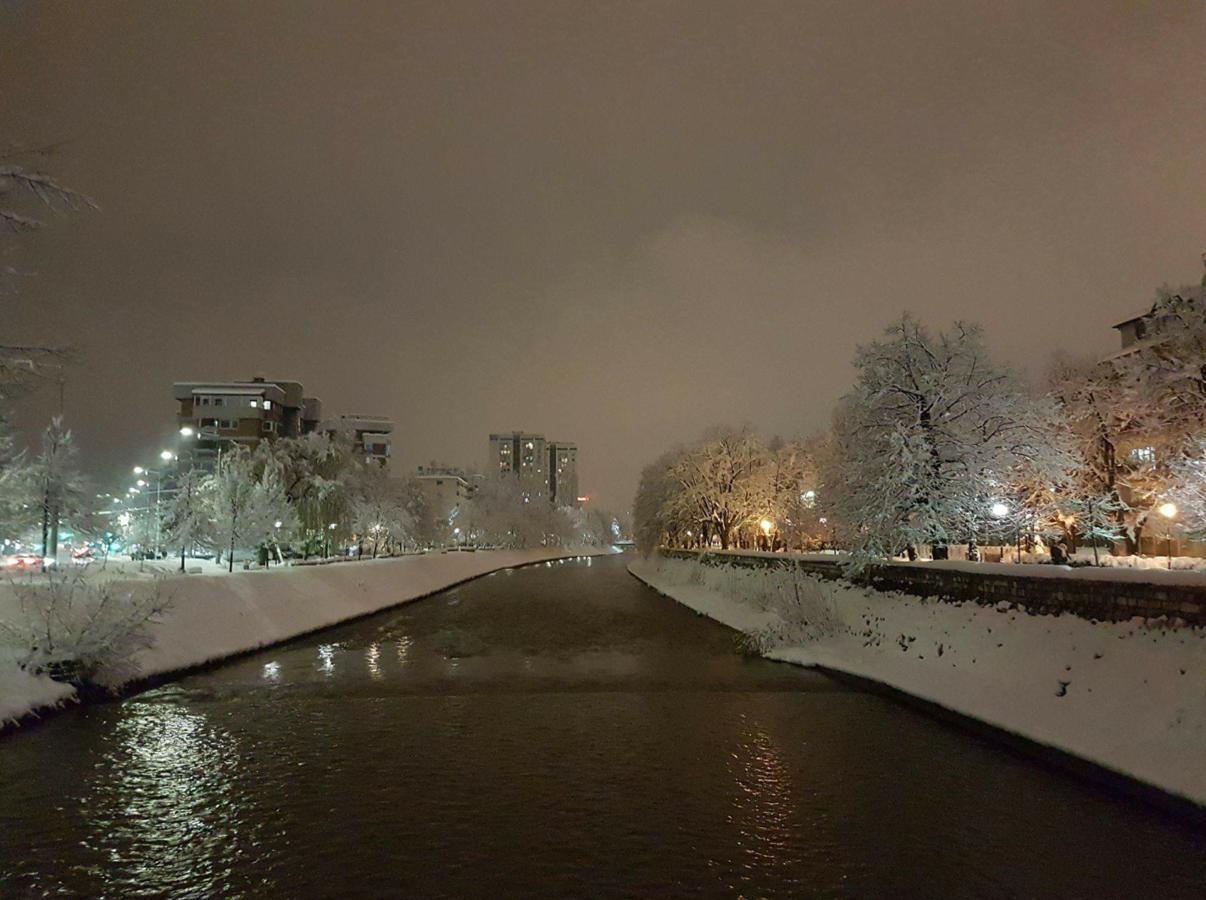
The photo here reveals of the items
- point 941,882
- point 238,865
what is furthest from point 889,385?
point 238,865

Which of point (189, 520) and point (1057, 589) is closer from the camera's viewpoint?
point (1057, 589)

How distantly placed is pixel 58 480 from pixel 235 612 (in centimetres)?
1205

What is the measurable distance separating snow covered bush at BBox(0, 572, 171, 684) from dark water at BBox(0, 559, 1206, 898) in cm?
105

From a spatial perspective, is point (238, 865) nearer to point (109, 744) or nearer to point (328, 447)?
point (109, 744)

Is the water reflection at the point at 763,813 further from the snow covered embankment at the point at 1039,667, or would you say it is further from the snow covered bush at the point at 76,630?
the snow covered bush at the point at 76,630

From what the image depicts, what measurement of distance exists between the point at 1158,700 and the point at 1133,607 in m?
2.25

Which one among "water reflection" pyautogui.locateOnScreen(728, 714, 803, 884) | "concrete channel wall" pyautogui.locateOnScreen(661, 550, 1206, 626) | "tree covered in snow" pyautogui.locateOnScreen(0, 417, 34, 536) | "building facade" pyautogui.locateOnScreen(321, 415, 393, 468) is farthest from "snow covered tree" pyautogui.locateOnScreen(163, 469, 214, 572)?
"building facade" pyautogui.locateOnScreen(321, 415, 393, 468)

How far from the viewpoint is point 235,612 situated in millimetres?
27453

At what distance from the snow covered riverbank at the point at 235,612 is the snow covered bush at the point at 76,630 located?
1.20ft

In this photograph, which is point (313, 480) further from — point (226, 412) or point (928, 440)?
point (226, 412)

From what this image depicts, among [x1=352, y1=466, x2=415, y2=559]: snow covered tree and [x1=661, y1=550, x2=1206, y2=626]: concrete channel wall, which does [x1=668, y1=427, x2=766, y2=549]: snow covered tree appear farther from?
[x1=661, y1=550, x2=1206, y2=626]: concrete channel wall

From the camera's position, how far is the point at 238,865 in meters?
8.94

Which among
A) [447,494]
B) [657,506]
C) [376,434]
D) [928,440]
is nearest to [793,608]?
[928,440]

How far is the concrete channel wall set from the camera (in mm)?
12759
